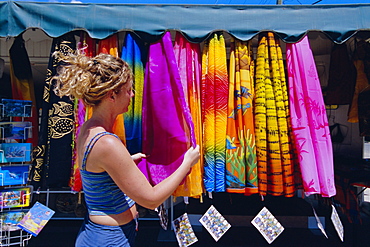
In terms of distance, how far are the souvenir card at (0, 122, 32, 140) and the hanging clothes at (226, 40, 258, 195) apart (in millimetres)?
1776

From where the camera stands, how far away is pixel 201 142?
2014mm

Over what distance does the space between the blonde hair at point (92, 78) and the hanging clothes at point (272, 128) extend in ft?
4.05

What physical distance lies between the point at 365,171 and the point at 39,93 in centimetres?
449

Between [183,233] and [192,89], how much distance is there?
1.18 metres

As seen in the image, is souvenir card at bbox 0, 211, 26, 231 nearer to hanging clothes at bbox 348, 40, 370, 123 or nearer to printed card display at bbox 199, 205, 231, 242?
printed card display at bbox 199, 205, 231, 242

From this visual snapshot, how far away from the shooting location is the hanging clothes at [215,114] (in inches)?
77.7

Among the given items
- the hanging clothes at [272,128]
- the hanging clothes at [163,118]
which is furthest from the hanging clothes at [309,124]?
the hanging clothes at [163,118]

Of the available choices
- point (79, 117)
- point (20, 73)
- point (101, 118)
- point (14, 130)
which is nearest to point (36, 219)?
point (14, 130)

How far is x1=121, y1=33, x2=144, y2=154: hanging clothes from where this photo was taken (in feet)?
6.34

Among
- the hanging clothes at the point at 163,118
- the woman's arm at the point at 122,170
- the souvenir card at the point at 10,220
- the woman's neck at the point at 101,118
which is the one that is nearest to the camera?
the woman's arm at the point at 122,170

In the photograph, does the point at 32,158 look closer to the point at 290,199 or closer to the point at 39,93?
the point at 39,93

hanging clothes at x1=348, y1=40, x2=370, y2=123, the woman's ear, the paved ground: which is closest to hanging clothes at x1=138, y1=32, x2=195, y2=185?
the woman's ear

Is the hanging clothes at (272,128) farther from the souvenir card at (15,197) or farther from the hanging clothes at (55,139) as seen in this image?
the souvenir card at (15,197)

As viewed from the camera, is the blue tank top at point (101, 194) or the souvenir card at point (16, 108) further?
the souvenir card at point (16, 108)
